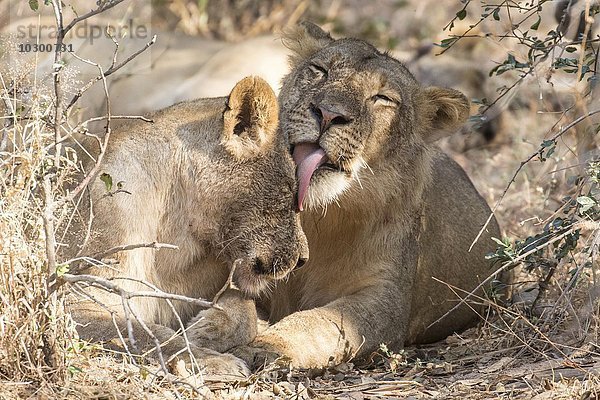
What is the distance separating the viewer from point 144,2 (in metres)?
10.7

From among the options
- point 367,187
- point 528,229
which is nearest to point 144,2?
point 528,229

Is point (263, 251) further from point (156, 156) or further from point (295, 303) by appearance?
point (295, 303)

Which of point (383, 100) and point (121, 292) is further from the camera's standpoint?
point (383, 100)

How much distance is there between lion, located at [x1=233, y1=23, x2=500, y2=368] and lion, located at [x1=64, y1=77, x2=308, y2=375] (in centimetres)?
19

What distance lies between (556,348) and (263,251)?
1.37m

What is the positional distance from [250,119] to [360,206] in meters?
1.05

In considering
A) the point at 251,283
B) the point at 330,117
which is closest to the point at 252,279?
the point at 251,283

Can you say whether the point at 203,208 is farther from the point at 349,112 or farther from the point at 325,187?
the point at 349,112

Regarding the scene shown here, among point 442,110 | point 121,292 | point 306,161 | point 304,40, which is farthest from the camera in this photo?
point 304,40

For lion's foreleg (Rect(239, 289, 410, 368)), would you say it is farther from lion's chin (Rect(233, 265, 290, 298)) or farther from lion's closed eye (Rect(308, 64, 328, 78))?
lion's closed eye (Rect(308, 64, 328, 78))

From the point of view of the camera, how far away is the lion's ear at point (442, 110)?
5680mm

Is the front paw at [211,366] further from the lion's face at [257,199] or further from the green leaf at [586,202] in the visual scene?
A: the green leaf at [586,202]

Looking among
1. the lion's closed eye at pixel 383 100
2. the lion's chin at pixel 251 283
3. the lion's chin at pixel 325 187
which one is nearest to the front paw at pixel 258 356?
the lion's chin at pixel 251 283

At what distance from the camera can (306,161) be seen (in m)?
4.95
